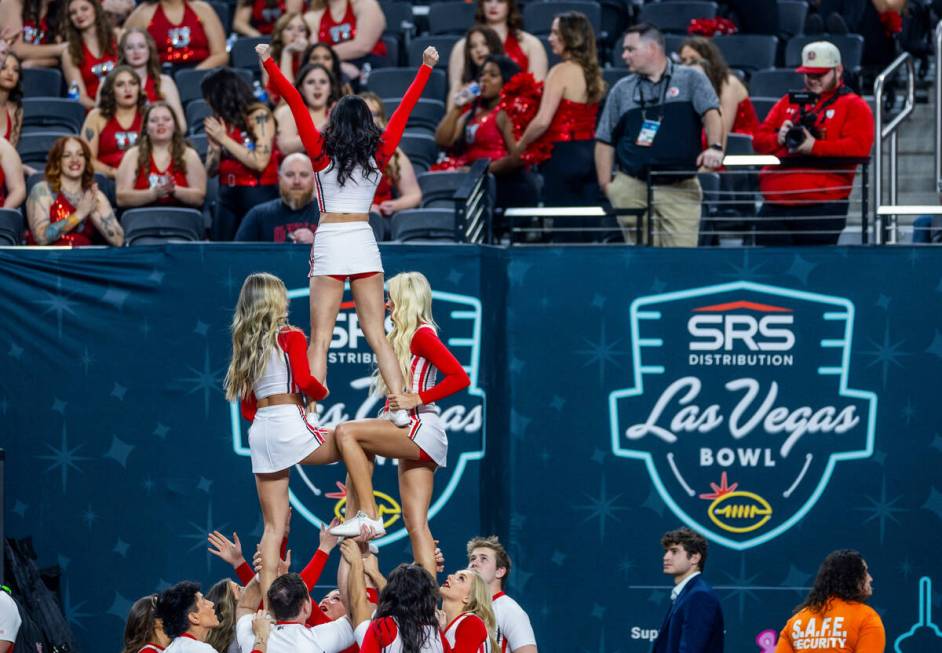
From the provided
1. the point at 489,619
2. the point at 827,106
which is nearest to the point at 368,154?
the point at 489,619

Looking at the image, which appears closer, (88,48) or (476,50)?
(476,50)

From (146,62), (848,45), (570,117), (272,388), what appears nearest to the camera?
(272,388)

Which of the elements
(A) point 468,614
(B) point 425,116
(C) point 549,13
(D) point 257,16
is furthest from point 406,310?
(D) point 257,16

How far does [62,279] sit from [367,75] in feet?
12.5

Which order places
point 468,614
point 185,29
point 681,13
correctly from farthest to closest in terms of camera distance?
1. point 681,13
2. point 185,29
3. point 468,614

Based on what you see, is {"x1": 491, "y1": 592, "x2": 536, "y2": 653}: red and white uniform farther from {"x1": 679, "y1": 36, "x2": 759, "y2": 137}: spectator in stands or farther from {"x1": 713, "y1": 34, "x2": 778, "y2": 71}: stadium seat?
{"x1": 713, "y1": 34, "x2": 778, "y2": 71}: stadium seat

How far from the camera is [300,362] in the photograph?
7.93 metres

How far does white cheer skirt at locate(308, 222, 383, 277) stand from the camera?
7961 mm

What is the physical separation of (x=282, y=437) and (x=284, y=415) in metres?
0.10

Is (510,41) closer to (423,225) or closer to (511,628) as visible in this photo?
(423,225)

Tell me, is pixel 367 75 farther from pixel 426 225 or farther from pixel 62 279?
pixel 62 279

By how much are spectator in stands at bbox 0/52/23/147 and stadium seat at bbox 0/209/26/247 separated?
3.88 ft

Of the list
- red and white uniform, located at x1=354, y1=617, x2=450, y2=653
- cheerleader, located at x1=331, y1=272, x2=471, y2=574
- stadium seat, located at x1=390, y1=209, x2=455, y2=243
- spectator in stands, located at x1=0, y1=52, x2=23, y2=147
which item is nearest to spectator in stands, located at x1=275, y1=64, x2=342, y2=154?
stadium seat, located at x1=390, y1=209, x2=455, y2=243

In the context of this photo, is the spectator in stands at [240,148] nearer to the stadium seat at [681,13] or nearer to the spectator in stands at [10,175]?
the spectator in stands at [10,175]
